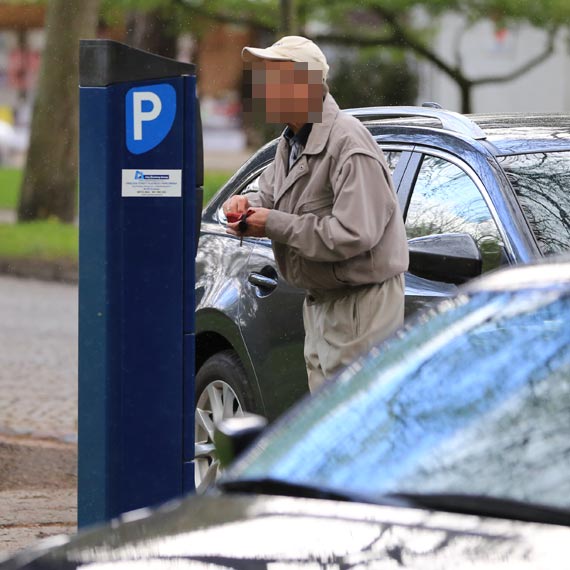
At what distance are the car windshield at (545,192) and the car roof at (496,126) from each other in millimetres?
47

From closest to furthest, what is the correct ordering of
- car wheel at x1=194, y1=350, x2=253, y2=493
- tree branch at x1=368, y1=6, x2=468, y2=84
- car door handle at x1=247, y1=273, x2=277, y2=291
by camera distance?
car door handle at x1=247, y1=273, x2=277, y2=291 → car wheel at x1=194, y1=350, x2=253, y2=493 → tree branch at x1=368, y1=6, x2=468, y2=84

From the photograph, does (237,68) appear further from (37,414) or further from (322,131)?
(322,131)

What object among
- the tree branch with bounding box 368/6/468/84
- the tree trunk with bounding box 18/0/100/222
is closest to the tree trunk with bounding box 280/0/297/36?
the tree branch with bounding box 368/6/468/84

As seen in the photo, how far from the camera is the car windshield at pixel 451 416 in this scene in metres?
2.99

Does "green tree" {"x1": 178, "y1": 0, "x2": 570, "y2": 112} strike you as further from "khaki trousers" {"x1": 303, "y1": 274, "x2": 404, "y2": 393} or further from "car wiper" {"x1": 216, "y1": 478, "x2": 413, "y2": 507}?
"car wiper" {"x1": 216, "y1": 478, "x2": 413, "y2": 507}

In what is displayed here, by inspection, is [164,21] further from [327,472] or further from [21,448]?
[327,472]

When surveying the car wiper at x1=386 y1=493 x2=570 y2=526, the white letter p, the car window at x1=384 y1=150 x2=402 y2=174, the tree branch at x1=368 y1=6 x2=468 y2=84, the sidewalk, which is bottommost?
the sidewalk

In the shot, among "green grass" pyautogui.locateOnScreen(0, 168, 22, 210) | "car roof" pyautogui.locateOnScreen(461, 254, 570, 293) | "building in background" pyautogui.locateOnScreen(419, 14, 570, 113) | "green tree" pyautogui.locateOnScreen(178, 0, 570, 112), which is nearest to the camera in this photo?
"car roof" pyautogui.locateOnScreen(461, 254, 570, 293)

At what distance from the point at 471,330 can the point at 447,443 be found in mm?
367

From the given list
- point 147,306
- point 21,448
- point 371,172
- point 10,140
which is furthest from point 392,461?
point 10,140

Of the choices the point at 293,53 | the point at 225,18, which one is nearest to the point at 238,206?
the point at 293,53

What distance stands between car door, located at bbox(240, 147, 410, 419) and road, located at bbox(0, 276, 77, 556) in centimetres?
123

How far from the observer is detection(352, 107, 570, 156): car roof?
5.50 meters

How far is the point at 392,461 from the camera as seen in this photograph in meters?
3.12
